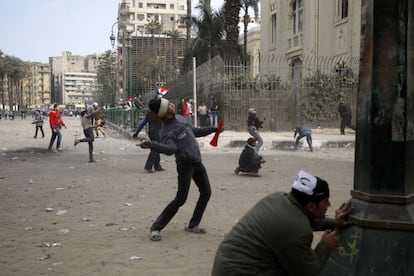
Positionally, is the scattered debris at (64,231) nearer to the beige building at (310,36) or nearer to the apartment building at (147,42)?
the beige building at (310,36)

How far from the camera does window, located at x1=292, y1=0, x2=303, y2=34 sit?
33562 mm

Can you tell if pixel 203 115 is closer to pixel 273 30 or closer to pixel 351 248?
pixel 273 30

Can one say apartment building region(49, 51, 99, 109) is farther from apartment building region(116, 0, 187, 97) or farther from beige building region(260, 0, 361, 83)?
beige building region(260, 0, 361, 83)

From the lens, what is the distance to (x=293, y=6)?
3469cm

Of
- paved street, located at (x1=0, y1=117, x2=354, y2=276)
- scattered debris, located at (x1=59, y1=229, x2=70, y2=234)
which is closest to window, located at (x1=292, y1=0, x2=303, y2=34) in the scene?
paved street, located at (x1=0, y1=117, x2=354, y2=276)

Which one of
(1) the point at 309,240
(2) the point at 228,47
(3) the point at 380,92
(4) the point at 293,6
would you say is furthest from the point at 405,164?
(4) the point at 293,6

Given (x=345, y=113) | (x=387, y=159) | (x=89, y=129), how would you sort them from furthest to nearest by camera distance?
1. (x=345, y=113)
2. (x=89, y=129)
3. (x=387, y=159)

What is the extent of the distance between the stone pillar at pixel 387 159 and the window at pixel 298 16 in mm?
31456

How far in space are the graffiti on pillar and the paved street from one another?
6.32 ft

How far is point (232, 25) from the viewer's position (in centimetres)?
2512

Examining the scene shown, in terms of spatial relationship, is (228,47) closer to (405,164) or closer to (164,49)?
(405,164)

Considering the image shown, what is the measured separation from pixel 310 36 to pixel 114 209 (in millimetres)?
26069

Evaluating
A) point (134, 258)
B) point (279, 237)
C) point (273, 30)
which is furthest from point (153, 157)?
point (273, 30)

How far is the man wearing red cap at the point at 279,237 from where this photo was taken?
252 cm
